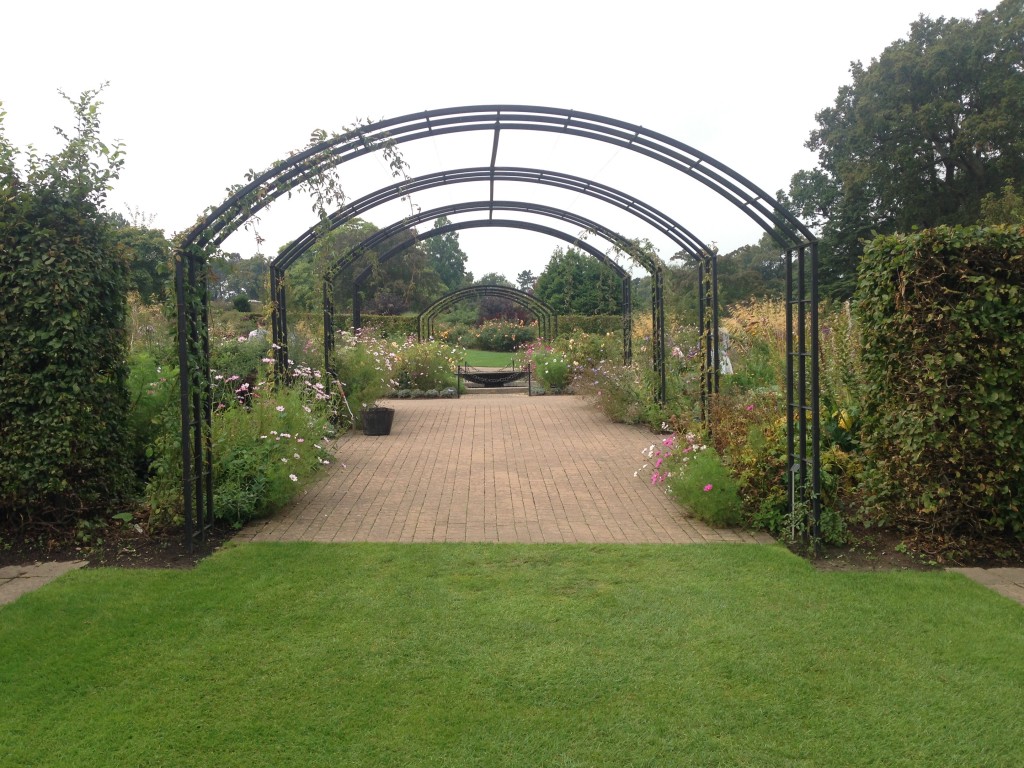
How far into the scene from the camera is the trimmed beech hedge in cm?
469

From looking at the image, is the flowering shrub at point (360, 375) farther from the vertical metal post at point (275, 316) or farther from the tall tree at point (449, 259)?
the tall tree at point (449, 259)

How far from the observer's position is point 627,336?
13953mm

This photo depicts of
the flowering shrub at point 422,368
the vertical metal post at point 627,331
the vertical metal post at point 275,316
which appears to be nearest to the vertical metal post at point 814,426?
the vertical metal post at point 275,316

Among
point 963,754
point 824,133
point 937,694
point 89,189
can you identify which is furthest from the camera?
point 824,133

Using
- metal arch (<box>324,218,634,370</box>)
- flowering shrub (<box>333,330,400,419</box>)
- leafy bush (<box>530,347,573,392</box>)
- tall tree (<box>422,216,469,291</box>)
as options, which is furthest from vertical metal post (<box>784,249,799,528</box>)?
tall tree (<box>422,216,469,291</box>)

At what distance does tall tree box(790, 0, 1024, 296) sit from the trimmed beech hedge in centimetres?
2175

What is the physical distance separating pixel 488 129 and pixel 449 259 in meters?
61.9

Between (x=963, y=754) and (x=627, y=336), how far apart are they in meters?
11.5

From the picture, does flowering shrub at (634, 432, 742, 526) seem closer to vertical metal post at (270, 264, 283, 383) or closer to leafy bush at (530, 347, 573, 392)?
vertical metal post at (270, 264, 283, 383)

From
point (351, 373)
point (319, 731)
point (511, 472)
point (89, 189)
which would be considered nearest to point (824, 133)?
point (351, 373)

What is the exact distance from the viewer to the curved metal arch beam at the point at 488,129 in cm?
538

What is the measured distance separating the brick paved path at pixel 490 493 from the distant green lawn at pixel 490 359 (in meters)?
13.7

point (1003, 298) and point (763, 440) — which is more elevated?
point (1003, 298)

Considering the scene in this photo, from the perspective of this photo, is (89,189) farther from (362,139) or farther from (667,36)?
(667,36)
